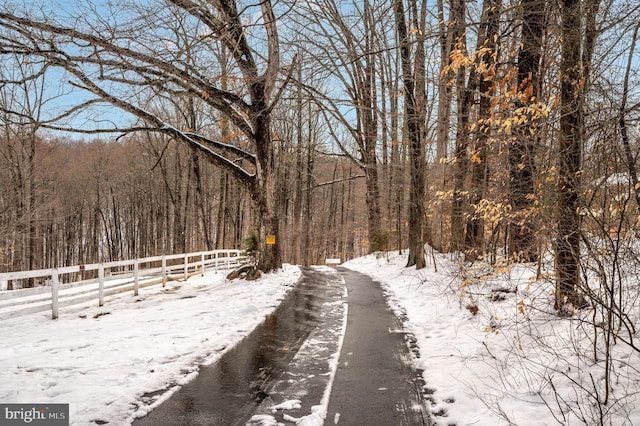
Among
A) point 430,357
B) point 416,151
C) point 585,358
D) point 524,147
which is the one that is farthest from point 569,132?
point 416,151

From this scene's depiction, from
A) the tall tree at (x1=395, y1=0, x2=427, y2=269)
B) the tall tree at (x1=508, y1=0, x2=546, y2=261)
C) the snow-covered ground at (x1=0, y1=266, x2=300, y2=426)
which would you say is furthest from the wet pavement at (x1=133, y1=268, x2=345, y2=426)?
the tall tree at (x1=395, y1=0, x2=427, y2=269)

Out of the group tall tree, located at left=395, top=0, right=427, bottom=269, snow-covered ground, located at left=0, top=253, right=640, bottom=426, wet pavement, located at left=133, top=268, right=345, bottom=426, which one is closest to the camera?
snow-covered ground, located at left=0, top=253, right=640, bottom=426

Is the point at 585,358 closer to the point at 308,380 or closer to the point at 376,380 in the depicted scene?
the point at 376,380

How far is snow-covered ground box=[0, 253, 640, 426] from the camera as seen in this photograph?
12.0ft

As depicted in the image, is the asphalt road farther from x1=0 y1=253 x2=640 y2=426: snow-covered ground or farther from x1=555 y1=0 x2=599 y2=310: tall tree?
x1=555 y1=0 x2=599 y2=310: tall tree

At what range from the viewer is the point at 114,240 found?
1577 inches

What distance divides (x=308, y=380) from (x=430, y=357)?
194 cm

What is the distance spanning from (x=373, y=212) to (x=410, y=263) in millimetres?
7325

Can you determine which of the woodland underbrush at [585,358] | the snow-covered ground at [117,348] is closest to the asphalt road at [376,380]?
the woodland underbrush at [585,358]

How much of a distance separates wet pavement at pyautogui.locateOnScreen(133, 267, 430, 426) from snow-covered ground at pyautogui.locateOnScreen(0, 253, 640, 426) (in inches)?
11.0

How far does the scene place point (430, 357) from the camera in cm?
553

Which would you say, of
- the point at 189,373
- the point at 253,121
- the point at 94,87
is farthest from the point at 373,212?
the point at 189,373

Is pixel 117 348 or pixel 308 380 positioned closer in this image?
pixel 308 380

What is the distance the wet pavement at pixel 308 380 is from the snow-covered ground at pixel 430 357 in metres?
0.28
